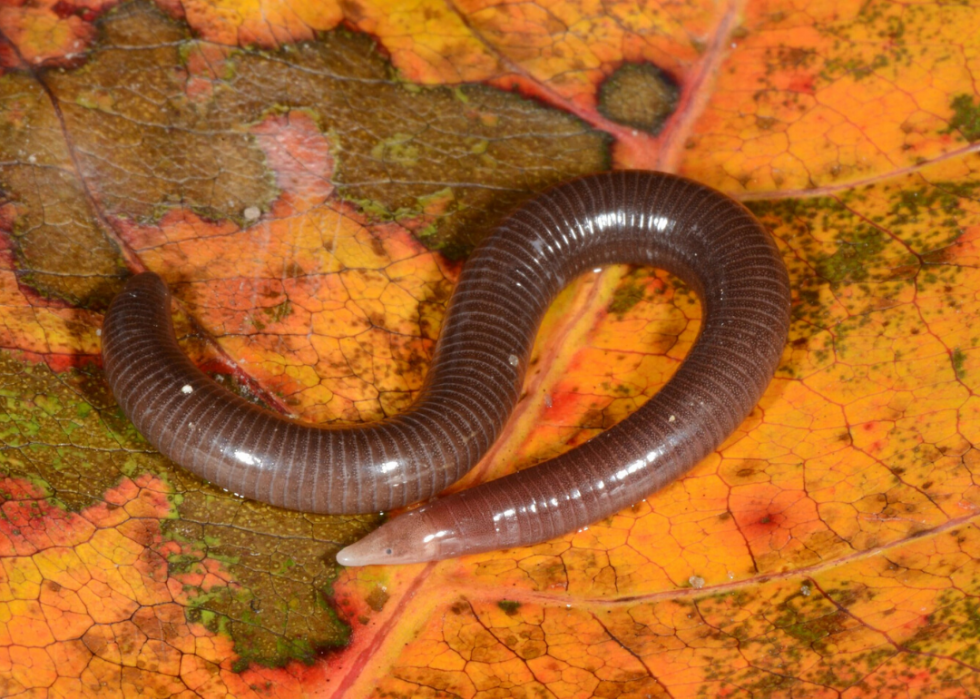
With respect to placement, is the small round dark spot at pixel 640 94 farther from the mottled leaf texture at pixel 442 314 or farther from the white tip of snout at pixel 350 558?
the white tip of snout at pixel 350 558

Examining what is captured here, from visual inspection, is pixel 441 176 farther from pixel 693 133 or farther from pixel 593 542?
pixel 593 542

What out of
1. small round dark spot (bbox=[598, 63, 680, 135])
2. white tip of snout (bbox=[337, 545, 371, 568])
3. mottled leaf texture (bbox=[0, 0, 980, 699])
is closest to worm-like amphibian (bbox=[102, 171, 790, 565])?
white tip of snout (bbox=[337, 545, 371, 568])

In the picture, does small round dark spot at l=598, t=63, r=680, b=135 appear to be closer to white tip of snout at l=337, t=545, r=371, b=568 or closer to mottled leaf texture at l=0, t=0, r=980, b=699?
mottled leaf texture at l=0, t=0, r=980, b=699

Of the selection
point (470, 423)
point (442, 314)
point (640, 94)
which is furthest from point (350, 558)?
point (640, 94)

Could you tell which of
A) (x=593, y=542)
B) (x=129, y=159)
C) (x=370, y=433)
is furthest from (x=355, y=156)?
(x=593, y=542)

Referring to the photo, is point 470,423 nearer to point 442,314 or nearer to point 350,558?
point 442,314
